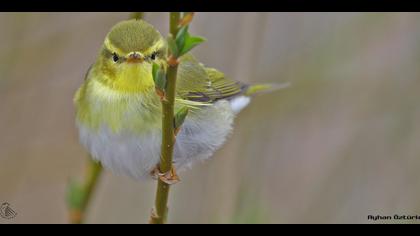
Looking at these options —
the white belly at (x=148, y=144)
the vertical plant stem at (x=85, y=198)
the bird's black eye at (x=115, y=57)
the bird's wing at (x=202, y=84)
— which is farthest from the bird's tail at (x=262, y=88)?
the vertical plant stem at (x=85, y=198)

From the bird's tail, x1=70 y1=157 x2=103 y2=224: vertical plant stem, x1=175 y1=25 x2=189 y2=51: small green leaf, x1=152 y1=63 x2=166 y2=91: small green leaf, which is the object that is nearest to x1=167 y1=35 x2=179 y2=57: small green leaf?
x1=175 y1=25 x2=189 y2=51: small green leaf

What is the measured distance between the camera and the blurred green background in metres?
3.20

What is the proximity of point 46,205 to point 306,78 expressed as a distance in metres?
2.16

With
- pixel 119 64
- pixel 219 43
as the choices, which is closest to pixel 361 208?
pixel 219 43

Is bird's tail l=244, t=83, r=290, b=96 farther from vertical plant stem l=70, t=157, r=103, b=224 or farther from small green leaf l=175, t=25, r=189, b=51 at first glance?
small green leaf l=175, t=25, r=189, b=51

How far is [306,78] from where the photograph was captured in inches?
140

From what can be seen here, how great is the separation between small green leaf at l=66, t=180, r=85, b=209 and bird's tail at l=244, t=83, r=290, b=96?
1.57m

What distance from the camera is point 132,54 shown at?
7.89 feet

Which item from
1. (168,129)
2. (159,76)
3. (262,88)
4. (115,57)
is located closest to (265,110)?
(262,88)

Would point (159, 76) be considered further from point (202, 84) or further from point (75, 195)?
point (202, 84)

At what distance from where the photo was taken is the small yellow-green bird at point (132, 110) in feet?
8.23

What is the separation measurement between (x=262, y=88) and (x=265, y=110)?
0.71ft

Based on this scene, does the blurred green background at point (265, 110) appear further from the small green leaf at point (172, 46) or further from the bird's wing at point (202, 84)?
the small green leaf at point (172, 46)

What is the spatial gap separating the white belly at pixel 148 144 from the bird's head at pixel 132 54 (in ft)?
0.76
